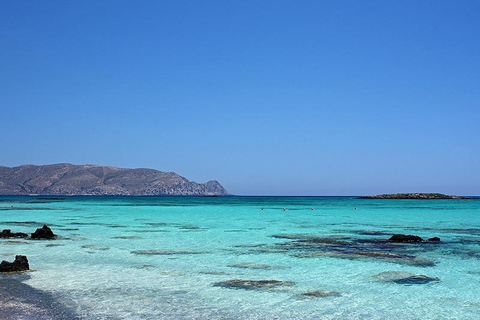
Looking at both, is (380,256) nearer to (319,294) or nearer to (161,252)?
(319,294)

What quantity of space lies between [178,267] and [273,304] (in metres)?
6.38

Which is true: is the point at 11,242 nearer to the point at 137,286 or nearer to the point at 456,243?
the point at 137,286

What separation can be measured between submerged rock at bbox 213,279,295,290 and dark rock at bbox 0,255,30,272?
22.8ft

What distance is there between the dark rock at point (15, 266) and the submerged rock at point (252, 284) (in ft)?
22.8

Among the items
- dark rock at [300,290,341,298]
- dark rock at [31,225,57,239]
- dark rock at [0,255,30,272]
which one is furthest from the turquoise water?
dark rock at [31,225,57,239]

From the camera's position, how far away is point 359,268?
1695 centimetres

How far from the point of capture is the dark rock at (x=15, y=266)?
14977mm

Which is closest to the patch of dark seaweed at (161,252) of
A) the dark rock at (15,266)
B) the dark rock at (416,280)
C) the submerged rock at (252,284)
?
the dark rock at (15,266)

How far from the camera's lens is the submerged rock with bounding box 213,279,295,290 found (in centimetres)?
1348

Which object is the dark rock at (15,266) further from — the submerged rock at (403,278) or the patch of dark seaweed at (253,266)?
the submerged rock at (403,278)

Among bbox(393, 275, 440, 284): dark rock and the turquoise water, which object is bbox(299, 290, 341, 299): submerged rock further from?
bbox(393, 275, 440, 284): dark rock

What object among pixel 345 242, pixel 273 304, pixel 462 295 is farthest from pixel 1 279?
pixel 345 242

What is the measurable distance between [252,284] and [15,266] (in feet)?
27.1

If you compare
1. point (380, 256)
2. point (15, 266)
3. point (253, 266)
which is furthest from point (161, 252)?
point (380, 256)
